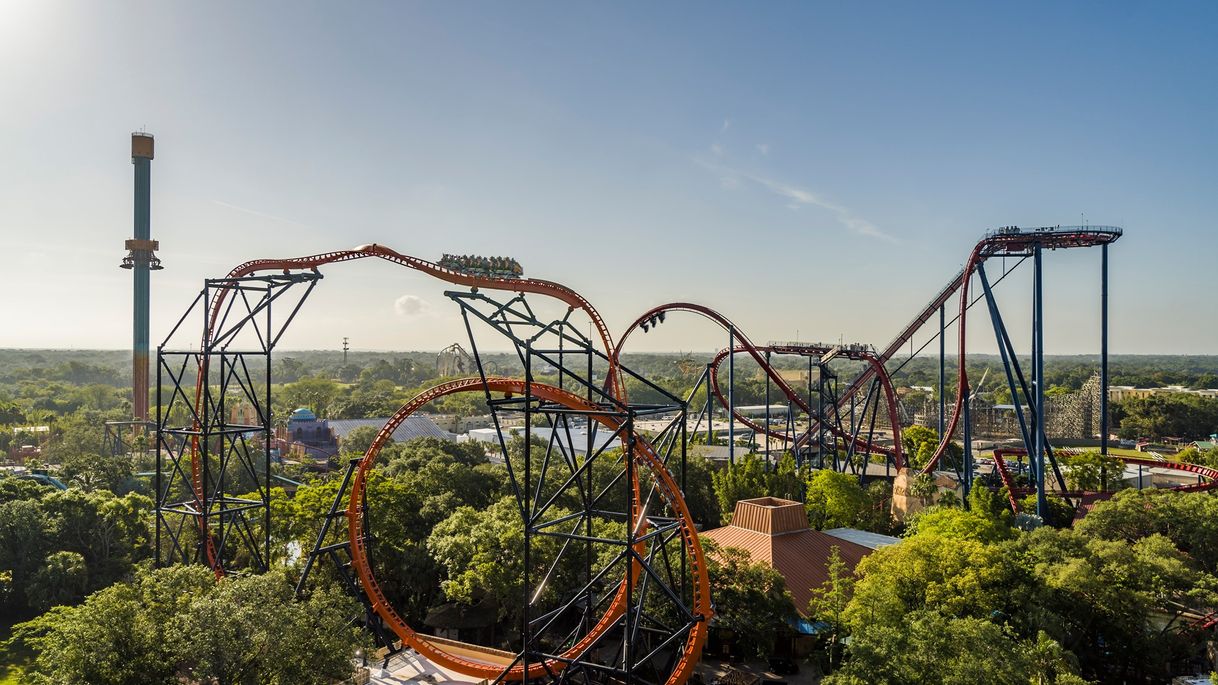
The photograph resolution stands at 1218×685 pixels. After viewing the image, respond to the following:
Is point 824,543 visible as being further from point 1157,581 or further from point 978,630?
point 978,630

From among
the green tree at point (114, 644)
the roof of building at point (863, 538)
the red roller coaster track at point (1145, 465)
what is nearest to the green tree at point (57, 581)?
the green tree at point (114, 644)

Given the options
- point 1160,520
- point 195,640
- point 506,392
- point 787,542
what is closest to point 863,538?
point 787,542

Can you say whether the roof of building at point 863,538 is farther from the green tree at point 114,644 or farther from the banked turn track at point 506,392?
the green tree at point 114,644

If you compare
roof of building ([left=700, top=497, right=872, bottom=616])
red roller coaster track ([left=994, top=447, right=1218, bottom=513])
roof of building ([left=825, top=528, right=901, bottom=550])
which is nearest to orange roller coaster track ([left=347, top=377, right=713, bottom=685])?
roof of building ([left=700, top=497, right=872, bottom=616])

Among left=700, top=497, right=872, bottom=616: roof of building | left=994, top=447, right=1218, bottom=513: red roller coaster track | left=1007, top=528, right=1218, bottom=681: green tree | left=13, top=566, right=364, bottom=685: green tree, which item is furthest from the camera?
left=994, top=447, right=1218, bottom=513: red roller coaster track

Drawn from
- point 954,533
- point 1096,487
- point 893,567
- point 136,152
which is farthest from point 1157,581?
point 136,152

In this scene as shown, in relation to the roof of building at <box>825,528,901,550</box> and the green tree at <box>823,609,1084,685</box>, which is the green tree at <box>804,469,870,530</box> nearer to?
the roof of building at <box>825,528,901,550</box>

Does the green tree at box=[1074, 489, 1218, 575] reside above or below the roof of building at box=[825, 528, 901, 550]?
above

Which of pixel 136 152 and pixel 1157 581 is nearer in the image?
pixel 1157 581
